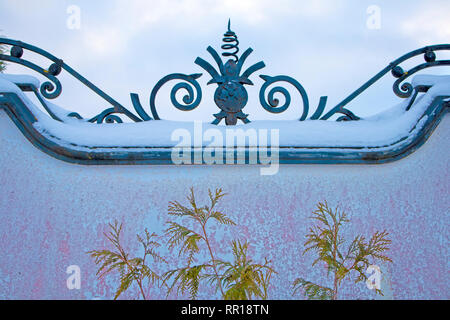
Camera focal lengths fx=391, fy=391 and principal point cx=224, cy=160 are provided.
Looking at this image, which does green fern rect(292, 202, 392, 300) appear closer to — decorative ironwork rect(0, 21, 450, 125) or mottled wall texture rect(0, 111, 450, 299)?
mottled wall texture rect(0, 111, 450, 299)

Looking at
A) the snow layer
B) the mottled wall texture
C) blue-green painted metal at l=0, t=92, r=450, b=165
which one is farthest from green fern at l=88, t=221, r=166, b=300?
the snow layer

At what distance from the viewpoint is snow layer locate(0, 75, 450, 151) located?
91.7 inches

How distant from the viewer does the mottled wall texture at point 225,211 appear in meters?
2.17

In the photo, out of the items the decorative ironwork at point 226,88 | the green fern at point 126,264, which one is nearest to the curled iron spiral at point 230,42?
the decorative ironwork at point 226,88

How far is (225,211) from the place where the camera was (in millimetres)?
2279

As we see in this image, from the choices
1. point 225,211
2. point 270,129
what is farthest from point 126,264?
point 270,129

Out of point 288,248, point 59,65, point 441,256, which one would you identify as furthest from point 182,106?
A: point 441,256

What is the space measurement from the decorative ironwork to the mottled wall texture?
0.51m

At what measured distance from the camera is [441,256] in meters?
2.26

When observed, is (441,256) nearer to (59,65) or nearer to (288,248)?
(288,248)

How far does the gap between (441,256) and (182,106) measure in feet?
6.06

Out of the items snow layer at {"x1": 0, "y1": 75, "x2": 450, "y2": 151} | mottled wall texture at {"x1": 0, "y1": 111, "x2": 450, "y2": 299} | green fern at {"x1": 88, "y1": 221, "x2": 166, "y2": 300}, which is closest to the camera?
green fern at {"x1": 88, "y1": 221, "x2": 166, "y2": 300}
